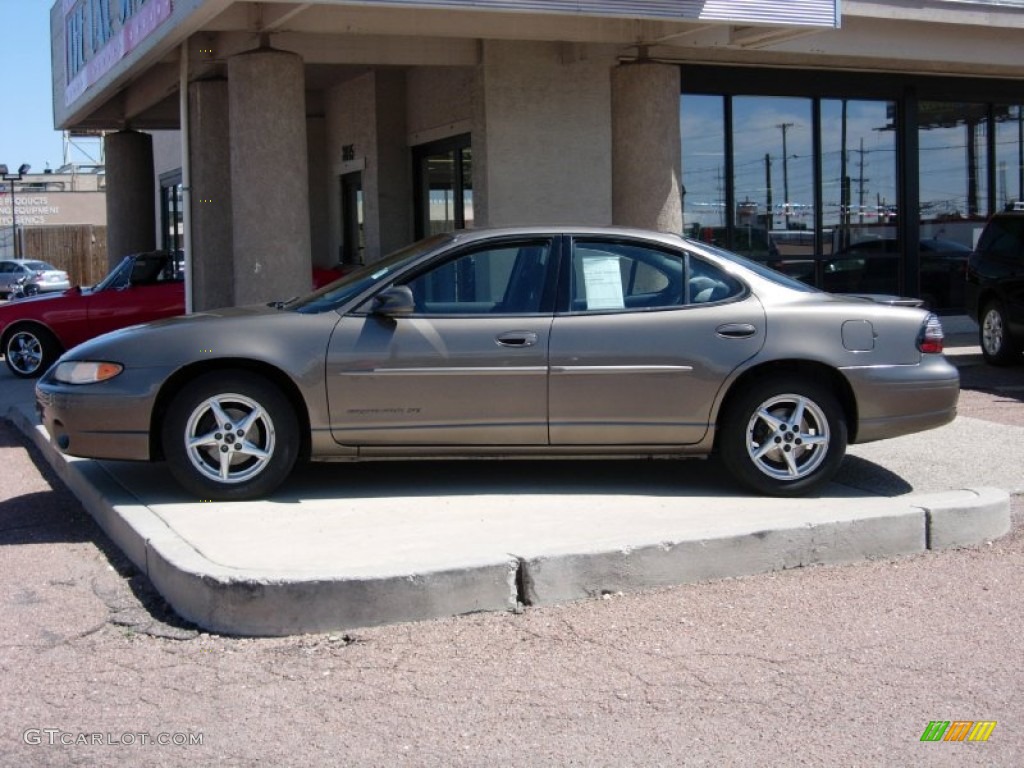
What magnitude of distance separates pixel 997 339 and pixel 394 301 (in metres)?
9.31

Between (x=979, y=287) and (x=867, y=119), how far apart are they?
3660mm

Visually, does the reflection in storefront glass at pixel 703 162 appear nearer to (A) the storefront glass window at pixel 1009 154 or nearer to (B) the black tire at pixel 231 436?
(A) the storefront glass window at pixel 1009 154

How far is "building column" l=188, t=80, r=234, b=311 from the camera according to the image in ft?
42.0

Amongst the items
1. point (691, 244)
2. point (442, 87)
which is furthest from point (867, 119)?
point (691, 244)

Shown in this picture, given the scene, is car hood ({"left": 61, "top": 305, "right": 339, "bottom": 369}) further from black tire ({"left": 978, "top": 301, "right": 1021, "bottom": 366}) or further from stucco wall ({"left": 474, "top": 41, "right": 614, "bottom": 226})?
black tire ({"left": 978, "top": 301, "right": 1021, "bottom": 366})

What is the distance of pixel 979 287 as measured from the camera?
14.0m

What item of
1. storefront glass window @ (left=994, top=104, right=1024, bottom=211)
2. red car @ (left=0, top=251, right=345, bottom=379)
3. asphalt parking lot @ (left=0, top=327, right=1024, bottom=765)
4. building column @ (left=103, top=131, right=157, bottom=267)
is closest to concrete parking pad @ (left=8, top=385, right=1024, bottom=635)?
asphalt parking lot @ (left=0, top=327, right=1024, bottom=765)

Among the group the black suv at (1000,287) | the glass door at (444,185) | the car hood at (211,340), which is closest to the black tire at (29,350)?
the glass door at (444,185)

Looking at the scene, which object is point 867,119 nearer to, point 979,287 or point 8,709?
point 979,287

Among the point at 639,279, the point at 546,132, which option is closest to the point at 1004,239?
the point at 546,132

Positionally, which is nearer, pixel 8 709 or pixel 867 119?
pixel 8 709

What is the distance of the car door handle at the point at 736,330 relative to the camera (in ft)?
22.4

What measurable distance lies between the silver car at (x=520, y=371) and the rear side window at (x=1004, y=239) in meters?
7.25

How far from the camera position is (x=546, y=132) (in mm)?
13227
